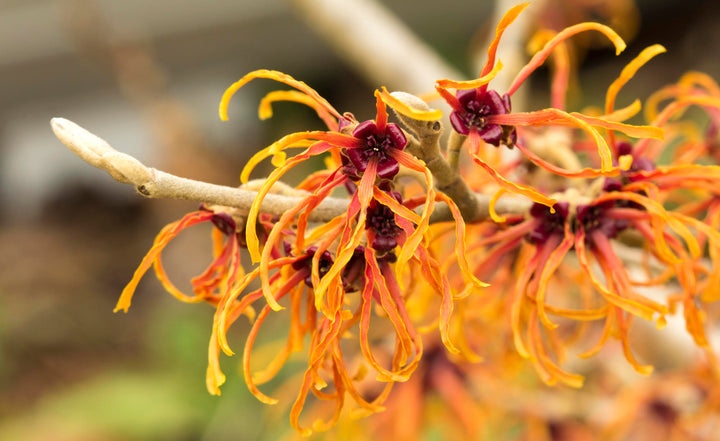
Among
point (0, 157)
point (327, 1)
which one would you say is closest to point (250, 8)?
point (327, 1)

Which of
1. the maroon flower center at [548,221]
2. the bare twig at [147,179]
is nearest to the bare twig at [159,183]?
the bare twig at [147,179]

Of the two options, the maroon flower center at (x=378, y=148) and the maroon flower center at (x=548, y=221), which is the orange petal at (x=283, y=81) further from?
the maroon flower center at (x=548, y=221)

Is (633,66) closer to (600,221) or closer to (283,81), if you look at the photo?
(600,221)

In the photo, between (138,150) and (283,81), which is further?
(138,150)

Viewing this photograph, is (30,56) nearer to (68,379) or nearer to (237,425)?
(68,379)

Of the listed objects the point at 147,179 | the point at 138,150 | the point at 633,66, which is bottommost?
the point at 147,179

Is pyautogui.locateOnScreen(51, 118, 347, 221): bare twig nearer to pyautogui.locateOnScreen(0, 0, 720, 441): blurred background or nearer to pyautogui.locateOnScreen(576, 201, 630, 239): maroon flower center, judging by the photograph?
pyautogui.locateOnScreen(576, 201, 630, 239): maroon flower center

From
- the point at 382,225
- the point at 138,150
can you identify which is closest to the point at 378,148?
the point at 382,225

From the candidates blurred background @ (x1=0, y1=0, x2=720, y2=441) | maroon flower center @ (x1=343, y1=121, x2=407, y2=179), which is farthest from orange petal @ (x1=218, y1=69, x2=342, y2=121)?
blurred background @ (x1=0, y1=0, x2=720, y2=441)
